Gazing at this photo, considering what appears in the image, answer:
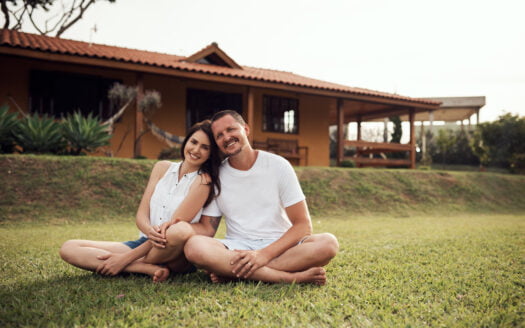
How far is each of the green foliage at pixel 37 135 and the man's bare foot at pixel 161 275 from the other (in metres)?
7.69

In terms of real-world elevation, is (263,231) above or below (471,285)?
above

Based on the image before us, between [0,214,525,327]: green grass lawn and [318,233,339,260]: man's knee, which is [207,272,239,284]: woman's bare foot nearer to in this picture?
[0,214,525,327]: green grass lawn

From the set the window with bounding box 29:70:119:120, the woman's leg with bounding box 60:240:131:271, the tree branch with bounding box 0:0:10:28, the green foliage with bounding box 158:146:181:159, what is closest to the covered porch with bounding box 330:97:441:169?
the green foliage with bounding box 158:146:181:159

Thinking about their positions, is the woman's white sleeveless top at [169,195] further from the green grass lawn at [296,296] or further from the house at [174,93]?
the house at [174,93]

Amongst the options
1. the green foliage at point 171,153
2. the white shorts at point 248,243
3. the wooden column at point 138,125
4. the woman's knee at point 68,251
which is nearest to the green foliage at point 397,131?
the green foliage at point 171,153

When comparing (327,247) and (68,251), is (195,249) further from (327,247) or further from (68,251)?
(68,251)

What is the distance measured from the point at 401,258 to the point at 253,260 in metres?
2.03

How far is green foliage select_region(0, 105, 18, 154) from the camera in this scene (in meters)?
8.83

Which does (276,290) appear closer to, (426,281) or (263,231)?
(263,231)

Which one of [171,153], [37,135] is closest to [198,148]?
[37,135]

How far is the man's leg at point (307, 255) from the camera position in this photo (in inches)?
113

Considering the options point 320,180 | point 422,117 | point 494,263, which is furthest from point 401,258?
point 422,117

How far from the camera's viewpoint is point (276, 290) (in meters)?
2.68

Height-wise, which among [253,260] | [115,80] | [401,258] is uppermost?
[115,80]
